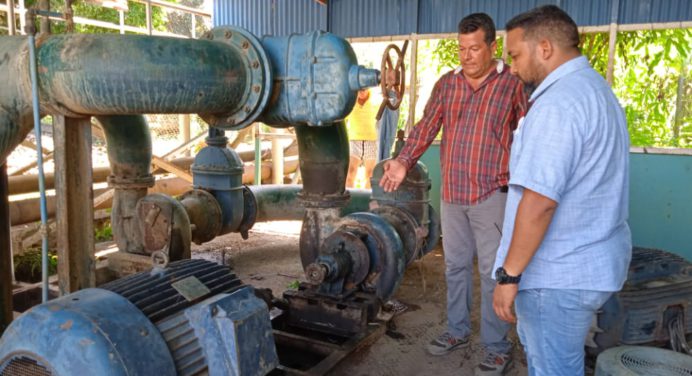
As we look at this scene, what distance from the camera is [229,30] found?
2.39 m

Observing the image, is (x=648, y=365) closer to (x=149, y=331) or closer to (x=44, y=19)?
(x=149, y=331)

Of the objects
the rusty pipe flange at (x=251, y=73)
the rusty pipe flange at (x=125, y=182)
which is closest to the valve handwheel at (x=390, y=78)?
the rusty pipe flange at (x=251, y=73)

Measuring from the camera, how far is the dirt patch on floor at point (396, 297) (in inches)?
119

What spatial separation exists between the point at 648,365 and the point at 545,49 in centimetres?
134

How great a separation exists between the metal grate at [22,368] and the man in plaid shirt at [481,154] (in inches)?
68.2

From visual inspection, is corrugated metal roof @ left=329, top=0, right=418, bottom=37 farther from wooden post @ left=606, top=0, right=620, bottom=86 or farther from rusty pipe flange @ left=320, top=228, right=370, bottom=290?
rusty pipe flange @ left=320, top=228, right=370, bottom=290

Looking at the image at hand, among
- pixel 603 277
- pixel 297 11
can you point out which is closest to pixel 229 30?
pixel 603 277

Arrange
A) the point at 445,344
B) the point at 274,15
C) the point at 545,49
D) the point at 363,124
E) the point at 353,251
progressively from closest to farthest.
Result: the point at 545,49 < the point at 353,251 < the point at 445,344 < the point at 274,15 < the point at 363,124

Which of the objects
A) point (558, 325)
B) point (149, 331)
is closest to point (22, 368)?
point (149, 331)

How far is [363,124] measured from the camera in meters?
7.21

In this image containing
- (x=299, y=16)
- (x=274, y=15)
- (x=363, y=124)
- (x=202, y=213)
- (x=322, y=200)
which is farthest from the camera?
(x=363, y=124)

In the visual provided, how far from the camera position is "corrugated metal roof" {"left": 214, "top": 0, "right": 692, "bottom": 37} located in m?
4.77

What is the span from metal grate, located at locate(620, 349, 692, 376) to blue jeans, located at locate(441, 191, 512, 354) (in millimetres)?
700

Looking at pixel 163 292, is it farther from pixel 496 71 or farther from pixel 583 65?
pixel 496 71
